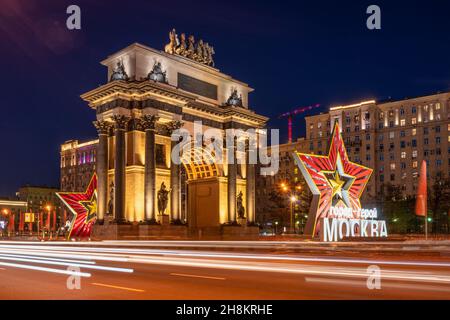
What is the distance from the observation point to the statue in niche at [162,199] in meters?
59.0

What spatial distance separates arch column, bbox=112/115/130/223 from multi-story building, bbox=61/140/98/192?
308ft

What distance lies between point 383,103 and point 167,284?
119965mm

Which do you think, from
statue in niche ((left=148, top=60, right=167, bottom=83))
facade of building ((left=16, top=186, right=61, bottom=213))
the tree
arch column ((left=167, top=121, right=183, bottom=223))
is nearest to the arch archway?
arch column ((left=167, top=121, right=183, bottom=223))

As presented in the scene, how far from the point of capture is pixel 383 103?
420 ft

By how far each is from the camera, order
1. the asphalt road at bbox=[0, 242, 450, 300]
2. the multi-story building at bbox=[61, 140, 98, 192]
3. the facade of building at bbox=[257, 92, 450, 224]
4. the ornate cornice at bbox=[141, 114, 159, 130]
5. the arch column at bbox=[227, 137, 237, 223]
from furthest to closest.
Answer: the multi-story building at bbox=[61, 140, 98, 192] → the facade of building at bbox=[257, 92, 450, 224] → the arch column at bbox=[227, 137, 237, 223] → the ornate cornice at bbox=[141, 114, 159, 130] → the asphalt road at bbox=[0, 242, 450, 300]

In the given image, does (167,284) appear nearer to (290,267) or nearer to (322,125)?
(290,267)

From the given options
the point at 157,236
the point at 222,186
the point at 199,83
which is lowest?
the point at 157,236

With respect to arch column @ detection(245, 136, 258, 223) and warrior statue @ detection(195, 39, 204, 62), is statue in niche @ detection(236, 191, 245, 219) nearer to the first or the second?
arch column @ detection(245, 136, 258, 223)

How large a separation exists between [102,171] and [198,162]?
1382 cm

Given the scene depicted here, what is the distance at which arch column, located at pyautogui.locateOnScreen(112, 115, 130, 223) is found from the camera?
56688mm

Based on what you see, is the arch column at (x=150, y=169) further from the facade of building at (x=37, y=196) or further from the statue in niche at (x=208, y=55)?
the facade of building at (x=37, y=196)

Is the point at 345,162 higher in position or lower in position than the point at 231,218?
higher
